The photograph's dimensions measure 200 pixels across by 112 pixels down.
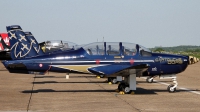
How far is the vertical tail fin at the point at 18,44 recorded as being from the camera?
18.3 meters

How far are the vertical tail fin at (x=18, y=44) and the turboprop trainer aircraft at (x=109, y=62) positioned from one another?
2.81 meters

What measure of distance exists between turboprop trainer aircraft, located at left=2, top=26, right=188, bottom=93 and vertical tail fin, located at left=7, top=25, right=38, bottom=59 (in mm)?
2807

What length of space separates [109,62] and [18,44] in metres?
5.46

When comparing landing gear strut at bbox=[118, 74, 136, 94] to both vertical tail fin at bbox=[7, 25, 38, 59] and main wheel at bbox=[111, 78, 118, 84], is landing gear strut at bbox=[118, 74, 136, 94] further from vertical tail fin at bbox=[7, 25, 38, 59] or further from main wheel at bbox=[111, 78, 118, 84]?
vertical tail fin at bbox=[7, 25, 38, 59]

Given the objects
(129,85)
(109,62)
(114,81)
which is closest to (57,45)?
(114,81)

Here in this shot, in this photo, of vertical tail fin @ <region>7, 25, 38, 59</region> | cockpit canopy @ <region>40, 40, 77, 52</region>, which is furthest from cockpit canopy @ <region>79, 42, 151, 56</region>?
cockpit canopy @ <region>40, 40, 77, 52</region>

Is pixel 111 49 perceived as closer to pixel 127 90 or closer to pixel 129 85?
pixel 129 85

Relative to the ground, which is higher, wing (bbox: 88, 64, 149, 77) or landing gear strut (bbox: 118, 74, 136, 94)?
wing (bbox: 88, 64, 149, 77)

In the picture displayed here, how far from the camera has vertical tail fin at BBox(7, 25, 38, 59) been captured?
18.3 m

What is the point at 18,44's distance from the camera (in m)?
18.9

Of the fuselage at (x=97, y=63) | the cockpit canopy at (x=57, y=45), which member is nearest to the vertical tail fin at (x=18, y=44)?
the fuselage at (x=97, y=63)

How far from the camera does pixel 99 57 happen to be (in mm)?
15852

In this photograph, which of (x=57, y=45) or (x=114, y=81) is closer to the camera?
(x=114, y=81)

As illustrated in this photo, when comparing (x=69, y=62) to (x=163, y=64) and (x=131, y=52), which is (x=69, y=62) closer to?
(x=131, y=52)
